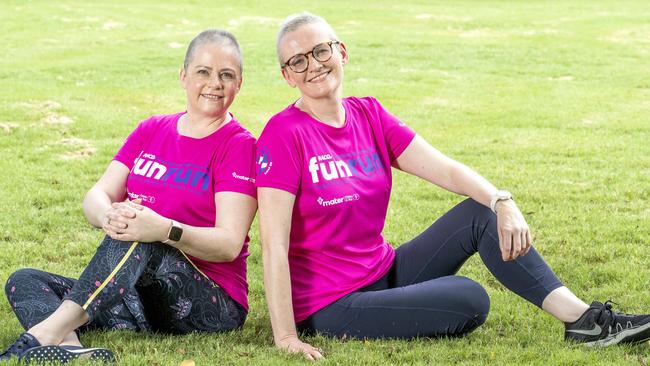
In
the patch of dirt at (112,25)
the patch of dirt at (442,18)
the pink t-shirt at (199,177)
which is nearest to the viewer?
the pink t-shirt at (199,177)

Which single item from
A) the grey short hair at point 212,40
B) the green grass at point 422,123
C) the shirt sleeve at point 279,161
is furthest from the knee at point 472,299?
the grey short hair at point 212,40

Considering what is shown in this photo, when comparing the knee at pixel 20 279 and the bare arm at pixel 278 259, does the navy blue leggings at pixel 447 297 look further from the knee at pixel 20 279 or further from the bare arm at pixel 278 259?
the knee at pixel 20 279

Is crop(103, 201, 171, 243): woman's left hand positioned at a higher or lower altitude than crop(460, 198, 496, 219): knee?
higher

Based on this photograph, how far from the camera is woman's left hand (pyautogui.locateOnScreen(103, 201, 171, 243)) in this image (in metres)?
4.38

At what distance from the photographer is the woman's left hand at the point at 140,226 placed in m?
4.38

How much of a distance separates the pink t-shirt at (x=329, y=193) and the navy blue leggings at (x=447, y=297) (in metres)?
0.11

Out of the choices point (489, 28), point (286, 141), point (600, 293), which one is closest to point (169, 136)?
point (286, 141)

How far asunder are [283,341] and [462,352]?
918 millimetres

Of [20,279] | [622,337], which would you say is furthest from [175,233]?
[622,337]

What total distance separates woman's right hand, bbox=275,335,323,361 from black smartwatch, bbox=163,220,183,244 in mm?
739

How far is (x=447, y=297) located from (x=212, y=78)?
1.67 metres

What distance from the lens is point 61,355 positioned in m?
4.34

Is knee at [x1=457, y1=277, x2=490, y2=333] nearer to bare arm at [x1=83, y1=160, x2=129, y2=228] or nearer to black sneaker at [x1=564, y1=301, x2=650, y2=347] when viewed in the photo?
black sneaker at [x1=564, y1=301, x2=650, y2=347]

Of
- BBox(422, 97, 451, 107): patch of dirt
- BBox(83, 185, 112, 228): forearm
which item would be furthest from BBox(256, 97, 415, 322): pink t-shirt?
BBox(422, 97, 451, 107): patch of dirt
